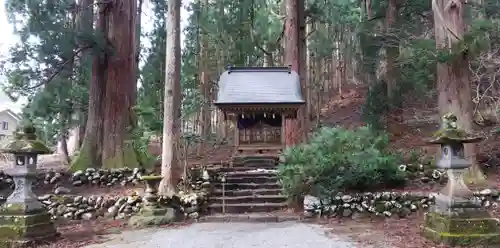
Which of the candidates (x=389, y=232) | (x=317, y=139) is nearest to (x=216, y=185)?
(x=317, y=139)

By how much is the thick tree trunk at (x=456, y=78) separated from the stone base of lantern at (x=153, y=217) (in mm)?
6577

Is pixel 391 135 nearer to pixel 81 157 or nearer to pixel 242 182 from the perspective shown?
pixel 242 182

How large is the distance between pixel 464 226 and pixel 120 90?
922cm

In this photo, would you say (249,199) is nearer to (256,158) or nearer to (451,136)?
(256,158)

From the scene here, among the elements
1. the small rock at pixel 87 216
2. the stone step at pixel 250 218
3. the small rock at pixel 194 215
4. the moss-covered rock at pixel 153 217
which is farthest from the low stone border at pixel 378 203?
the small rock at pixel 87 216

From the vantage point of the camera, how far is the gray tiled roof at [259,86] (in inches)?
475

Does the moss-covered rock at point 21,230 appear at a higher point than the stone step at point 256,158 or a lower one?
lower

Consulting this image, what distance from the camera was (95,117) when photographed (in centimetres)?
1128

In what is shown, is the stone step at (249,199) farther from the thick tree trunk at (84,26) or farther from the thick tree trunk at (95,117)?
the thick tree trunk at (84,26)

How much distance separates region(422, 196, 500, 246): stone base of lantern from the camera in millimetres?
5105

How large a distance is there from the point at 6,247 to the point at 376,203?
6.58 m

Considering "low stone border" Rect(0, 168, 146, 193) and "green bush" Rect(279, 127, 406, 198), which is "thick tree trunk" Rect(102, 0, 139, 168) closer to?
"low stone border" Rect(0, 168, 146, 193)

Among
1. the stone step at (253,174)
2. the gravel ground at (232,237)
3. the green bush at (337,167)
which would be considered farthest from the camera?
the stone step at (253,174)

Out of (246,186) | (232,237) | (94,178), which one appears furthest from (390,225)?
(94,178)
